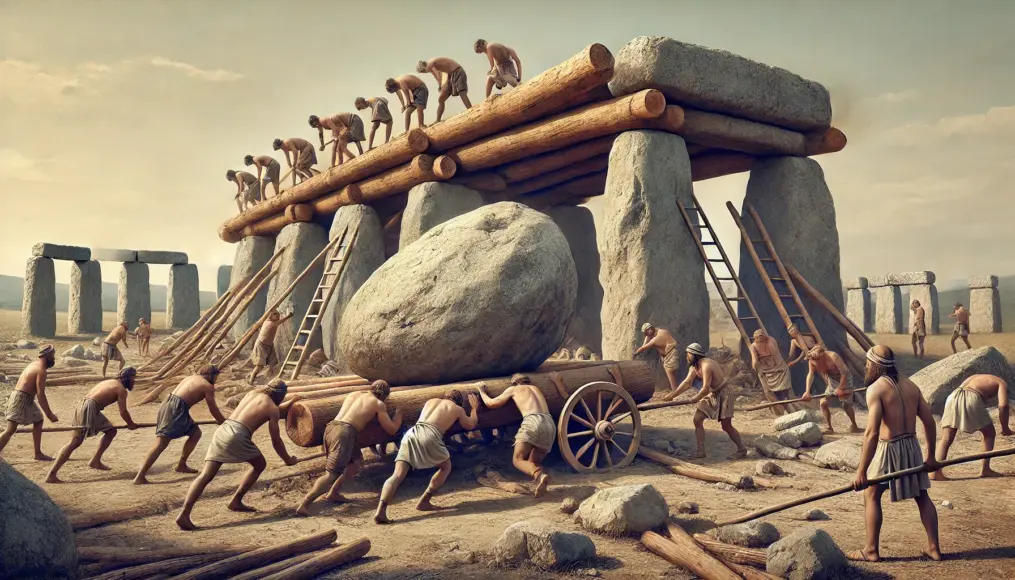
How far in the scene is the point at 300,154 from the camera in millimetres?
15883

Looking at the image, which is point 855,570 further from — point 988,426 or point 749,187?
point 749,187

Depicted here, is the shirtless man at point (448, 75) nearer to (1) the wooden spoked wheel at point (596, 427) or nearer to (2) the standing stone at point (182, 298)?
(1) the wooden spoked wheel at point (596, 427)

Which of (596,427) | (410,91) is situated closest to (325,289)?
(410,91)

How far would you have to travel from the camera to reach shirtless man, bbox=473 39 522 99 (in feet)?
36.1

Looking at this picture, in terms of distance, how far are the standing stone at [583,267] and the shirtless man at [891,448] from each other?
9.97 m

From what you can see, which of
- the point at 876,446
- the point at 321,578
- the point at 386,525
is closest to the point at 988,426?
the point at 876,446

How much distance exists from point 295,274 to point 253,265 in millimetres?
3327

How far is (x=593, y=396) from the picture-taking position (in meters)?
7.13

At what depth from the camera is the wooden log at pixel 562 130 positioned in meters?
9.38

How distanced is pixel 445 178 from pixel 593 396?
247 inches

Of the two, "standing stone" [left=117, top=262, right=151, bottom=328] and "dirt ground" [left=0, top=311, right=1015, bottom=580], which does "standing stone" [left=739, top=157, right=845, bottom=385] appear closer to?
"dirt ground" [left=0, top=311, right=1015, bottom=580]

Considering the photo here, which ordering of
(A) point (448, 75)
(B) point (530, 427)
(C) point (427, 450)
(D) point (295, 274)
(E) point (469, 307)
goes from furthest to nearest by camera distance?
1. (D) point (295, 274)
2. (A) point (448, 75)
3. (E) point (469, 307)
4. (B) point (530, 427)
5. (C) point (427, 450)

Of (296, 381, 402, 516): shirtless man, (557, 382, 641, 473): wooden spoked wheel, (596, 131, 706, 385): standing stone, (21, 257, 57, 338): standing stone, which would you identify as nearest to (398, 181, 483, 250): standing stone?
(596, 131, 706, 385): standing stone

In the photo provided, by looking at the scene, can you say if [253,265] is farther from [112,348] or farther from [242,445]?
[242,445]
